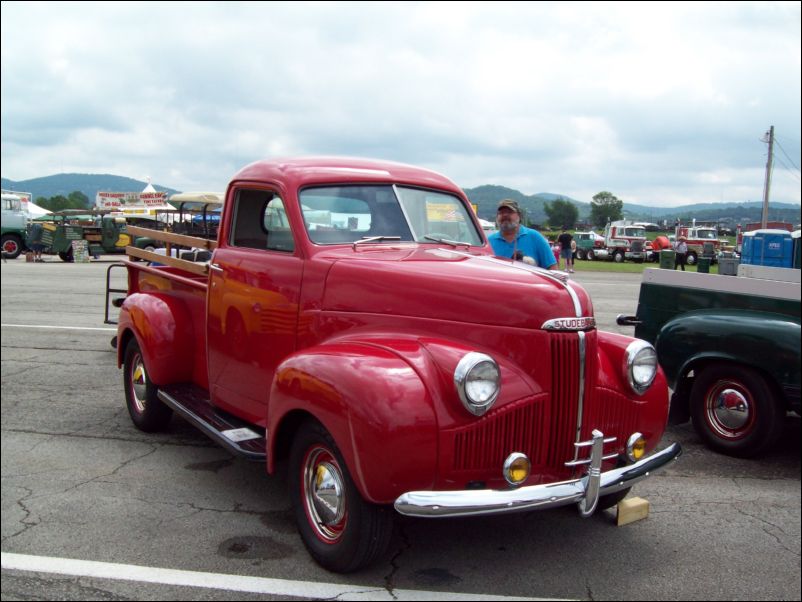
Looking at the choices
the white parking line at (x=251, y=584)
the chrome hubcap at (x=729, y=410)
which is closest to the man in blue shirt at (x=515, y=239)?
the chrome hubcap at (x=729, y=410)

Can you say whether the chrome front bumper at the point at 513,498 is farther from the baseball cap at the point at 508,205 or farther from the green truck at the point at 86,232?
the green truck at the point at 86,232

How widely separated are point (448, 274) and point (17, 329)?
7.74 m

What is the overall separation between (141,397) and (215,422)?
130cm

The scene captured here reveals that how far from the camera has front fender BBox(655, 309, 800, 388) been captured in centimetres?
122

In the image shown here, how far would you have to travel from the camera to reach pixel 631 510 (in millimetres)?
3547

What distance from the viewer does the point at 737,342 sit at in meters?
2.48

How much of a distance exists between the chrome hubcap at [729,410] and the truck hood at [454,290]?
840 mm

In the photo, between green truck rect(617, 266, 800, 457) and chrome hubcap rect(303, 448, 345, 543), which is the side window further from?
green truck rect(617, 266, 800, 457)

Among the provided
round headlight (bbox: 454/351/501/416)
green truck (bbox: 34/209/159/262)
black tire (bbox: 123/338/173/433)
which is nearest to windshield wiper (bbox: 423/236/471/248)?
round headlight (bbox: 454/351/501/416)

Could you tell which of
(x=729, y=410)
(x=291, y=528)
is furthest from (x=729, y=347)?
(x=291, y=528)

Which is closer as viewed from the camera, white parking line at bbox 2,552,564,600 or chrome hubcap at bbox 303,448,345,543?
white parking line at bbox 2,552,564,600

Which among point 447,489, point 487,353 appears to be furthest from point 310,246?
point 447,489

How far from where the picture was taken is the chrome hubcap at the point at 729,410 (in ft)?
10.9

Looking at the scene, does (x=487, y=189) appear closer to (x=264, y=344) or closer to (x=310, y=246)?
(x=310, y=246)
